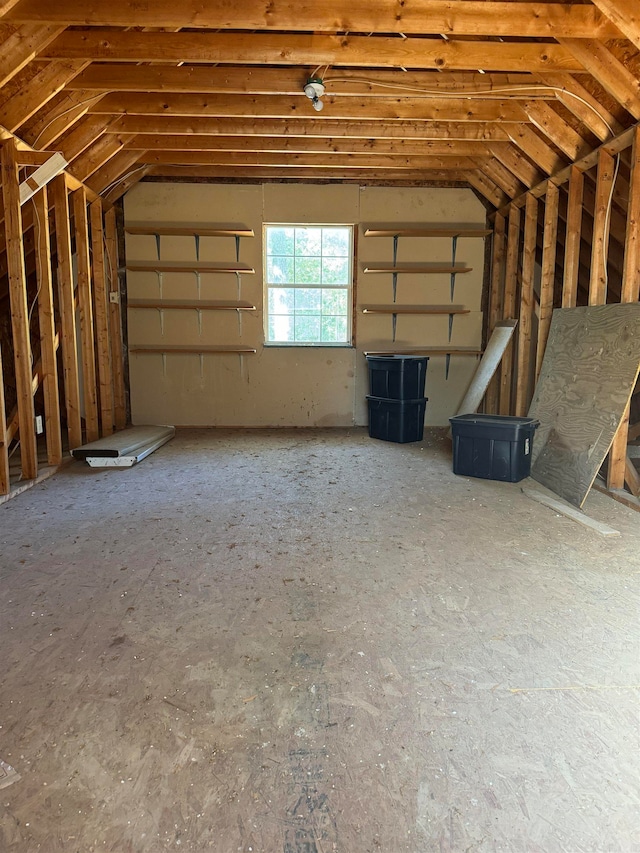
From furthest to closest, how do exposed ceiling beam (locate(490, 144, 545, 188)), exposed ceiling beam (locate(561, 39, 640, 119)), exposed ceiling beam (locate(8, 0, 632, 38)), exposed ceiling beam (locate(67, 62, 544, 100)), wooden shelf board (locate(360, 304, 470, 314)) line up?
wooden shelf board (locate(360, 304, 470, 314))
exposed ceiling beam (locate(490, 144, 545, 188))
exposed ceiling beam (locate(67, 62, 544, 100))
exposed ceiling beam (locate(561, 39, 640, 119))
exposed ceiling beam (locate(8, 0, 632, 38))

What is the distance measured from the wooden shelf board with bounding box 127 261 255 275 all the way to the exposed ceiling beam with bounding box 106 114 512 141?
176 centimetres

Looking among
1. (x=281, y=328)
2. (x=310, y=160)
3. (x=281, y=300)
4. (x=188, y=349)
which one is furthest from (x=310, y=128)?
(x=188, y=349)

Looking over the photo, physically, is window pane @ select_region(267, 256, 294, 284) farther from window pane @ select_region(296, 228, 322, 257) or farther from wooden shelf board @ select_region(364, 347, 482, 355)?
wooden shelf board @ select_region(364, 347, 482, 355)

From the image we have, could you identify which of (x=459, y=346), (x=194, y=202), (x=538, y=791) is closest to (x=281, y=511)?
(x=538, y=791)

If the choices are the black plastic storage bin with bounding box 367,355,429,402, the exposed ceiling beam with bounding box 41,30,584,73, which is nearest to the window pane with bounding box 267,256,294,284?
the black plastic storage bin with bounding box 367,355,429,402

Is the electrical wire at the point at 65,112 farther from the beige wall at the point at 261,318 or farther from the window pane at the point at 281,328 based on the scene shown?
the window pane at the point at 281,328

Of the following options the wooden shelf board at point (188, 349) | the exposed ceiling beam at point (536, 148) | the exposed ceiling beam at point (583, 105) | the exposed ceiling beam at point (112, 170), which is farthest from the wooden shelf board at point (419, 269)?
the exposed ceiling beam at point (112, 170)

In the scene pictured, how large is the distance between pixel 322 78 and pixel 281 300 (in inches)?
116

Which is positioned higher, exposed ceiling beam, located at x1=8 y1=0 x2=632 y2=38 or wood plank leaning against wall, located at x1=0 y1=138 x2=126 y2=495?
exposed ceiling beam, located at x1=8 y1=0 x2=632 y2=38

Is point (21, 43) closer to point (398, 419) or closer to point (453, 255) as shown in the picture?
point (398, 419)

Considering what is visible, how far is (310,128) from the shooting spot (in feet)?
16.1

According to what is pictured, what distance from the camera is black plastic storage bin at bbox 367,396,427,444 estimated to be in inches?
229

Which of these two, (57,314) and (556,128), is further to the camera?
(57,314)

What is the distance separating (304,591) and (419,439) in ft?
12.5
